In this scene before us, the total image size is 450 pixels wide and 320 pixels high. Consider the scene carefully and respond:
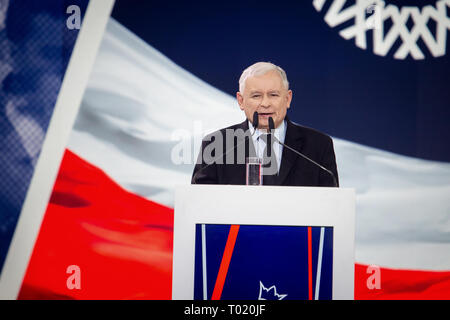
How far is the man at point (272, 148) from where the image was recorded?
2.62 metres

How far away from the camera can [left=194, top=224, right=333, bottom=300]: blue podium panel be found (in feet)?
5.28

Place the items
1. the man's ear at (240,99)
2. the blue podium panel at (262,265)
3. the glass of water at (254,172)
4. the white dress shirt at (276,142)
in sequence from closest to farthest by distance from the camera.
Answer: the blue podium panel at (262,265) < the glass of water at (254,172) < the white dress shirt at (276,142) < the man's ear at (240,99)

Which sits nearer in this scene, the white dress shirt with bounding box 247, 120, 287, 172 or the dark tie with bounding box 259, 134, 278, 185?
the dark tie with bounding box 259, 134, 278, 185

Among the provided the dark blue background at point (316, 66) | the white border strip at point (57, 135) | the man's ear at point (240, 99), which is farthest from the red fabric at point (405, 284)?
the white border strip at point (57, 135)

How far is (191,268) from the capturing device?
1626mm

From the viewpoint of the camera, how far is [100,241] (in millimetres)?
3188

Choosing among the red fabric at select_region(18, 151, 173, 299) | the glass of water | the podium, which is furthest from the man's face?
the podium

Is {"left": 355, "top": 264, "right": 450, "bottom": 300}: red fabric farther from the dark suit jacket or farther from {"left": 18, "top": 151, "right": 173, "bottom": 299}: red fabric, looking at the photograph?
{"left": 18, "top": 151, "right": 173, "bottom": 299}: red fabric

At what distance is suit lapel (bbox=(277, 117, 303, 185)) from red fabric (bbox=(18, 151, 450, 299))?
0.91m

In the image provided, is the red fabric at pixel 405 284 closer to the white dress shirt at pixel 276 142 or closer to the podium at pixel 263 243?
the white dress shirt at pixel 276 142

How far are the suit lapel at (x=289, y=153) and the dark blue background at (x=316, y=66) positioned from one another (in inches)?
13.4

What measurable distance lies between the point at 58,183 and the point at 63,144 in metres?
0.27

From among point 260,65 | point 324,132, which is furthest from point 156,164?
point 324,132

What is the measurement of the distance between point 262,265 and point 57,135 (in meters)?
2.09
